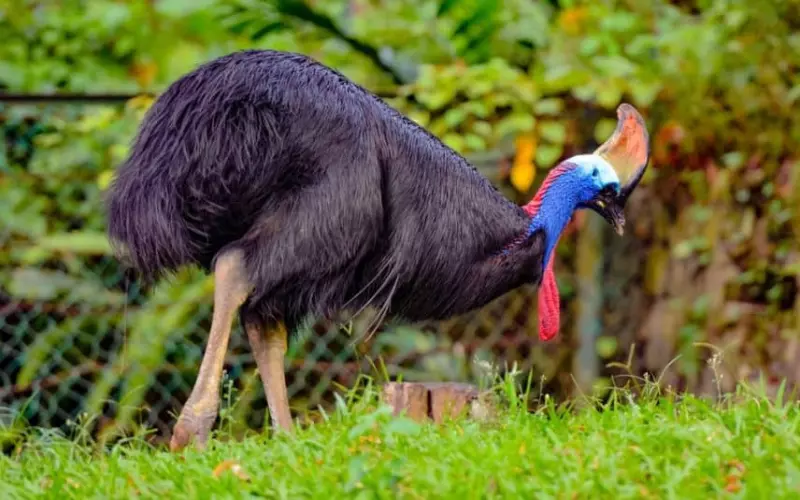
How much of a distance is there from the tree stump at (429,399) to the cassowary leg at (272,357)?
13.3 inches

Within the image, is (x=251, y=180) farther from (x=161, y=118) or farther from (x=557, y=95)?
(x=557, y=95)

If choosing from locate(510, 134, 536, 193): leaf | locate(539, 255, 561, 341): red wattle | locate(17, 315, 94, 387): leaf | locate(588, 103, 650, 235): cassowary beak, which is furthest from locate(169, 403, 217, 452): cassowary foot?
locate(510, 134, 536, 193): leaf

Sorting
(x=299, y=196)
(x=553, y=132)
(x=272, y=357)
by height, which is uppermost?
(x=299, y=196)

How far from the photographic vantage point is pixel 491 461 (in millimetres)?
2744

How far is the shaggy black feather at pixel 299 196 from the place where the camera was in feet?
11.0

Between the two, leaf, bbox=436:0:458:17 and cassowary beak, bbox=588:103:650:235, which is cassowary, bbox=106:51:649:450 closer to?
cassowary beak, bbox=588:103:650:235

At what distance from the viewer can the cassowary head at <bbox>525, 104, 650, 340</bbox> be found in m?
3.74

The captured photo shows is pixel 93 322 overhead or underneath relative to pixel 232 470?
underneath

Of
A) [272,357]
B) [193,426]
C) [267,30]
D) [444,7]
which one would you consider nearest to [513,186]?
[444,7]

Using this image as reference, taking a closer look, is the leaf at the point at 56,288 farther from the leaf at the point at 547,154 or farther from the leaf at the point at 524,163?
the leaf at the point at 547,154

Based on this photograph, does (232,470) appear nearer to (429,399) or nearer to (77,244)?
(429,399)

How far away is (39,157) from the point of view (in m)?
5.26

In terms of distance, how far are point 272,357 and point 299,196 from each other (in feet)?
1.70

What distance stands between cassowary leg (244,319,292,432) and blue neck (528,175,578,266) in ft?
2.51
